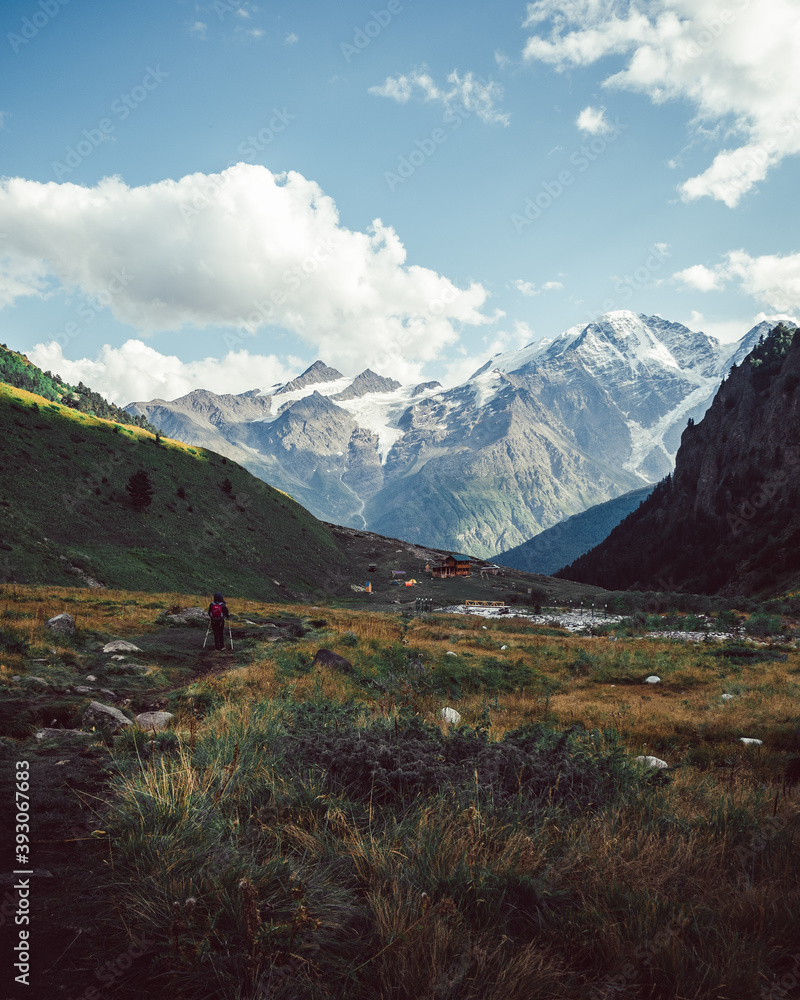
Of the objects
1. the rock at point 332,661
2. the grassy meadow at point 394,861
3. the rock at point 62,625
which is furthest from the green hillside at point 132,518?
the grassy meadow at point 394,861

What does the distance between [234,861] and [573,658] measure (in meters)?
18.6

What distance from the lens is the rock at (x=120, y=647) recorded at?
12.4 meters

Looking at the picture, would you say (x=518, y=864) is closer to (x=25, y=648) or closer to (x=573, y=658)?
(x=25, y=648)

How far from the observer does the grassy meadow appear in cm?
279

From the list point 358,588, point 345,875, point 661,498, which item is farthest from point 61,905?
point 661,498

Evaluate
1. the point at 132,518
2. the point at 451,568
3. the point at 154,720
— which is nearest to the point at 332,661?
the point at 154,720

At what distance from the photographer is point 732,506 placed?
114 meters

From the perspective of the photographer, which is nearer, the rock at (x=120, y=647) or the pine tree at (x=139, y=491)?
the rock at (x=120, y=647)

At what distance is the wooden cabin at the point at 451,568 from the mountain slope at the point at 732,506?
44074mm

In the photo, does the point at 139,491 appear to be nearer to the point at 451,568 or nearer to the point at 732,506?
the point at 451,568

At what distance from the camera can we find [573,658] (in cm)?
1977
